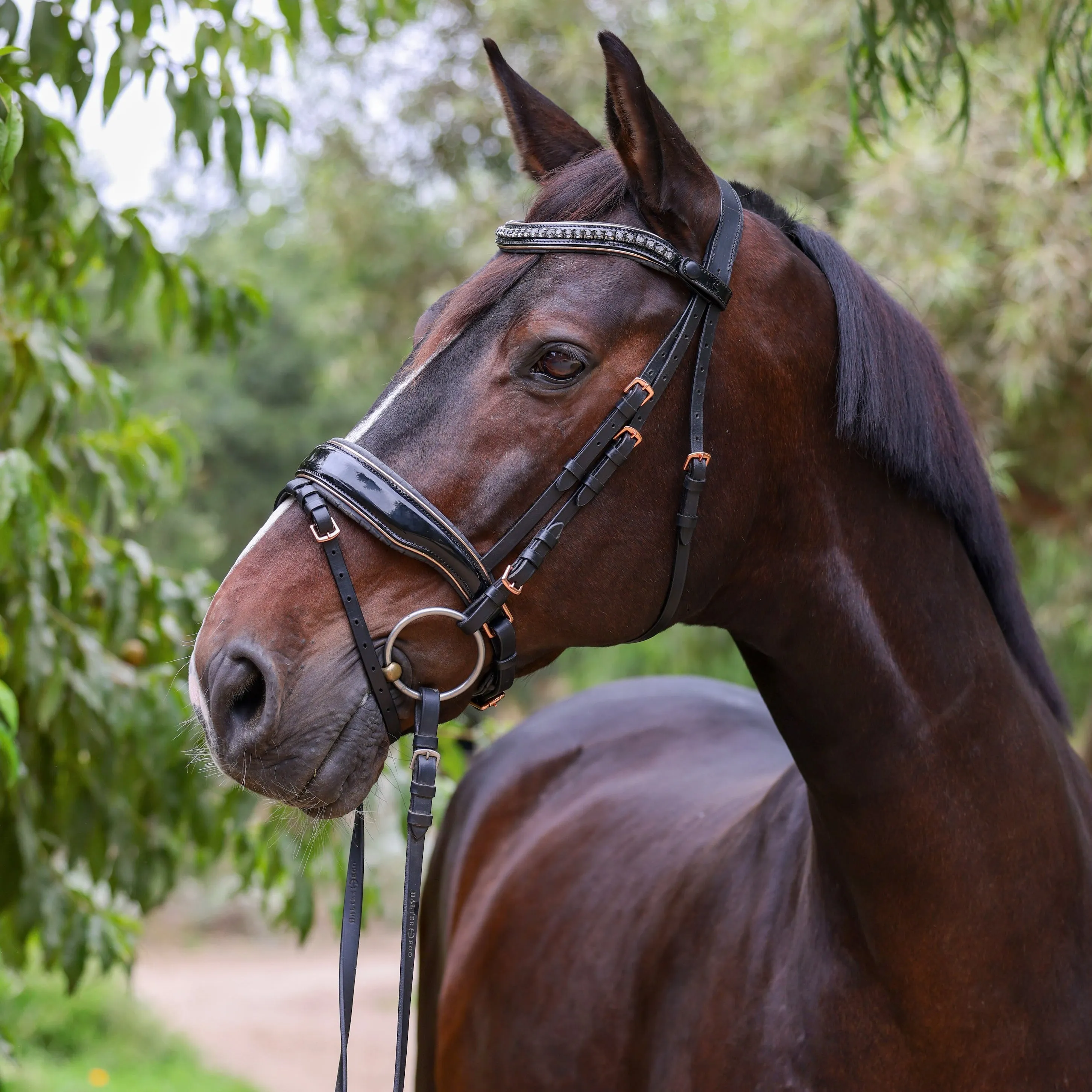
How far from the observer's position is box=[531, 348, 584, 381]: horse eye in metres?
1.54

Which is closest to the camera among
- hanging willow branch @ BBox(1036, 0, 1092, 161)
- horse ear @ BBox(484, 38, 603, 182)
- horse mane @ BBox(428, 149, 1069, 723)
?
horse mane @ BBox(428, 149, 1069, 723)

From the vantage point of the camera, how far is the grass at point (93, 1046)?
634 cm

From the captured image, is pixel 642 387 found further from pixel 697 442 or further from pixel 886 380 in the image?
pixel 886 380

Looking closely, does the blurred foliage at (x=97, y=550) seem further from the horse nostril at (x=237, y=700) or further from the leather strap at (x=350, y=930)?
the horse nostril at (x=237, y=700)

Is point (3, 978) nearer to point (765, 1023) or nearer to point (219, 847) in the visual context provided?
point (219, 847)

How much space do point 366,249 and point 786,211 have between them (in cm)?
978

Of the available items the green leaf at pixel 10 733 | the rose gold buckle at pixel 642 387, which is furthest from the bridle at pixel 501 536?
the green leaf at pixel 10 733

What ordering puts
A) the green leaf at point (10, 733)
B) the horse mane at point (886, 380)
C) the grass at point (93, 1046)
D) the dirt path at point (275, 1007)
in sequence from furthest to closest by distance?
1. the dirt path at point (275, 1007)
2. the grass at point (93, 1046)
3. the green leaf at point (10, 733)
4. the horse mane at point (886, 380)

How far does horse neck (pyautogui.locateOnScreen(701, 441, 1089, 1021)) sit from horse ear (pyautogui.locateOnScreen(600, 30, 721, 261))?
387 mm

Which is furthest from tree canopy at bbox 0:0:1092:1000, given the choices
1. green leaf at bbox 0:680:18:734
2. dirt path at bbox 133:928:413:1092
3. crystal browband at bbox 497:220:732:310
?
dirt path at bbox 133:928:413:1092

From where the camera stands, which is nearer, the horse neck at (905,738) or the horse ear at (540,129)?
the horse neck at (905,738)

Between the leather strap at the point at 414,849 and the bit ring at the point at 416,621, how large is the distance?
0.07 feet

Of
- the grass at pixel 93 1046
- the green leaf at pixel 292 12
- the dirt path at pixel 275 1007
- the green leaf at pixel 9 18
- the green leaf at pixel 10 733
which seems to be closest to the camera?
the green leaf at pixel 10 733

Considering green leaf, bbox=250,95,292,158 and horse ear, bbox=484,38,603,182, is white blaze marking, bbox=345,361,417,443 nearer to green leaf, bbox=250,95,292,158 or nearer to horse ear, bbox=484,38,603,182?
horse ear, bbox=484,38,603,182
